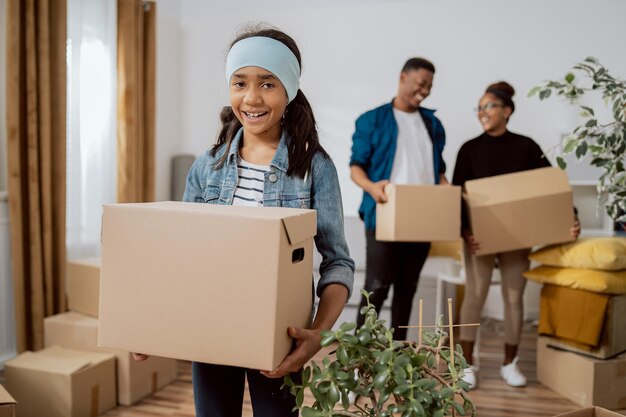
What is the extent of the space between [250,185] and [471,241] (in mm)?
1559

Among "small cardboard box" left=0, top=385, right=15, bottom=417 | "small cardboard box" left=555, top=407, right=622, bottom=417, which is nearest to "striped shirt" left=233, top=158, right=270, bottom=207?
"small cardboard box" left=555, top=407, right=622, bottom=417

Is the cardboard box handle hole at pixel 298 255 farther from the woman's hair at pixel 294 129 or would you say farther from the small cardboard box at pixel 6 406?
the small cardboard box at pixel 6 406

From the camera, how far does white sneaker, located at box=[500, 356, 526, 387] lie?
8.29ft

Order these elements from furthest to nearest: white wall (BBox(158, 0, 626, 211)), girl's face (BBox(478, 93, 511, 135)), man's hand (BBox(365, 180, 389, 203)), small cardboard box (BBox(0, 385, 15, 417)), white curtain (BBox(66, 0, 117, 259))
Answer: white wall (BBox(158, 0, 626, 211)) → white curtain (BBox(66, 0, 117, 259)) → girl's face (BBox(478, 93, 511, 135)) → man's hand (BBox(365, 180, 389, 203)) → small cardboard box (BBox(0, 385, 15, 417))

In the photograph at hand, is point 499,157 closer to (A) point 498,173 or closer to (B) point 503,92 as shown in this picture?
(A) point 498,173

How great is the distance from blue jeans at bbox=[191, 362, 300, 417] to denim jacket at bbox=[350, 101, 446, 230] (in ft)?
4.35

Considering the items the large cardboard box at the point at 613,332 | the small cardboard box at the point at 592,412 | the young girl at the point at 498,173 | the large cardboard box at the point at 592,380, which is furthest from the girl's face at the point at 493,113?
the small cardboard box at the point at 592,412

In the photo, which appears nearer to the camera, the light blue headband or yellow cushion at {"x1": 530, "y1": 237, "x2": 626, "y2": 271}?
the light blue headband

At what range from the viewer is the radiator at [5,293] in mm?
2600

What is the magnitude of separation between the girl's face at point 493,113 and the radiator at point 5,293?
2.29 m

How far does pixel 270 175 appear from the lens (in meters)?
1.01

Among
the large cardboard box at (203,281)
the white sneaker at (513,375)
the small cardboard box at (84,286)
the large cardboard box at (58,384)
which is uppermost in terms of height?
the large cardboard box at (203,281)

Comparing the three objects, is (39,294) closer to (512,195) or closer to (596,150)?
(512,195)

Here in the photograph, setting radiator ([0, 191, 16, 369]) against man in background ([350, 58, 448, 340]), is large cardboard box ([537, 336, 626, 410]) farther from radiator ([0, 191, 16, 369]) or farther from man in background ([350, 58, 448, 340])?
radiator ([0, 191, 16, 369])
